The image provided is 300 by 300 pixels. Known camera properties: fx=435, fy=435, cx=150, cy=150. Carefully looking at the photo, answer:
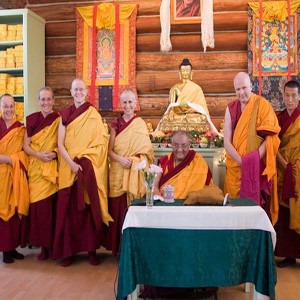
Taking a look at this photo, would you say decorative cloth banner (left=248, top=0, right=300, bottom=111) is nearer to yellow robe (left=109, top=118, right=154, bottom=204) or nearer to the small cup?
yellow robe (left=109, top=118, right=154, bottom=204)

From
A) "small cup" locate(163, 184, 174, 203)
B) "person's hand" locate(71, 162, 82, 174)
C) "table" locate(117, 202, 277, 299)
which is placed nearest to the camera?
"table" locate(117, 202, 277, 299)

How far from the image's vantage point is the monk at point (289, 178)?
12.2ft

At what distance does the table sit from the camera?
8.14ft

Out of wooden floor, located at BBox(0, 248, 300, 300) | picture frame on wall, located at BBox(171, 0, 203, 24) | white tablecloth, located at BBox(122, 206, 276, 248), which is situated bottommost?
wooden floor, located at BBox(0, 248, 300, 300)

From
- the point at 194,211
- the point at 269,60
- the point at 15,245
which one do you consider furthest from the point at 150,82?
the point at 194,211

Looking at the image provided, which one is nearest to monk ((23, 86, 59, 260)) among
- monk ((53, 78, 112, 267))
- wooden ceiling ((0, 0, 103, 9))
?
monk ((53, 78, 112, 267))

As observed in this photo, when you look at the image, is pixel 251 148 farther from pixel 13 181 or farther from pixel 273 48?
pixel 273 48

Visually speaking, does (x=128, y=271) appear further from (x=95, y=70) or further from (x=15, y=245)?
Answer: (x=95, y=70)

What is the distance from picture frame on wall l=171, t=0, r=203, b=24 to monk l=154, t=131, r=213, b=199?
2.92 m

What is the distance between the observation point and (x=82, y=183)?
146 inches

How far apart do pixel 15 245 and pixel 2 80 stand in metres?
2.49

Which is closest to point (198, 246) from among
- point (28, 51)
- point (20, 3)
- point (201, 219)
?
point (201, 219)

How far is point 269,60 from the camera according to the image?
18.6 ft

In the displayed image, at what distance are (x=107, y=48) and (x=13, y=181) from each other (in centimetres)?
272
